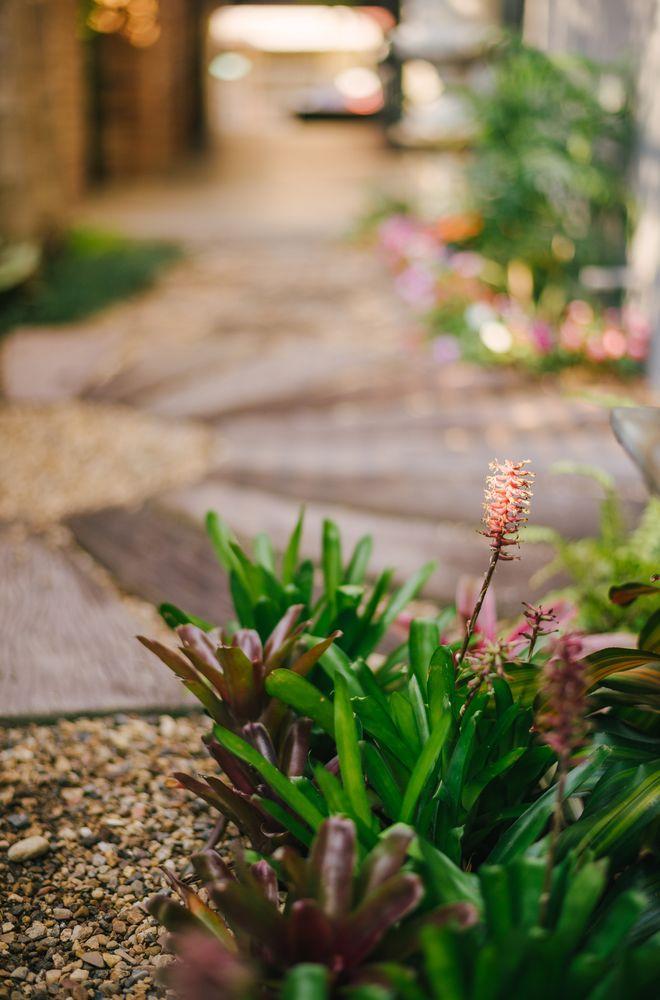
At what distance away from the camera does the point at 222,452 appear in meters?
3.62

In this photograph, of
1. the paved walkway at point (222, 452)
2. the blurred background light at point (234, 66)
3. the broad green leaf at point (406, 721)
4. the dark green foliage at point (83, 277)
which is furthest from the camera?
the blurred background light at point (234, 66)

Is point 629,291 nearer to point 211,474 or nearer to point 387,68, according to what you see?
point 211,474

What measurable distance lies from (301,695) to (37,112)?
18.6 feet

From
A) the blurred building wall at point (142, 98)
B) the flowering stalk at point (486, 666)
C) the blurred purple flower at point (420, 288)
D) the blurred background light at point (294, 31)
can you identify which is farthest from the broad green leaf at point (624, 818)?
the blurred background light at point (294, 31)

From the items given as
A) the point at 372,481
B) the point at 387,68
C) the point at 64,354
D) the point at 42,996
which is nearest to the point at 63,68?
the point at 64,354

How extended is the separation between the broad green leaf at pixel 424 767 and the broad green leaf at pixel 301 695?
19 cm

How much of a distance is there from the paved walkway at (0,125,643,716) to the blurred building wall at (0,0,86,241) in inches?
37.8

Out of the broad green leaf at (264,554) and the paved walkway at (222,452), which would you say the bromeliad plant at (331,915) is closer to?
the broad green leaf at (264,554)

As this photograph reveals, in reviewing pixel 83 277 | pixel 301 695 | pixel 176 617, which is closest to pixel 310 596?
pixel 176 617

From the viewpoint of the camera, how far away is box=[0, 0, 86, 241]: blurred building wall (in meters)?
5.41

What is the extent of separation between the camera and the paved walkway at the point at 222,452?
248 cm

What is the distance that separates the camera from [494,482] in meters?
1.31

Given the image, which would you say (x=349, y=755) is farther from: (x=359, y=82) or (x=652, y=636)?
(x=359, y=82)

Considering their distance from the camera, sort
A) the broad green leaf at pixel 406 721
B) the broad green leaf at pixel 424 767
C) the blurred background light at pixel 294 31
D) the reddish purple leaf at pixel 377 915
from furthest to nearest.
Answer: the blurred background light at pixel 294 31 → the broad green leaf at pixel 406 721 → the broad green leaf at pixel 424 767 → the reddish purple leaf at pixel 377 915
